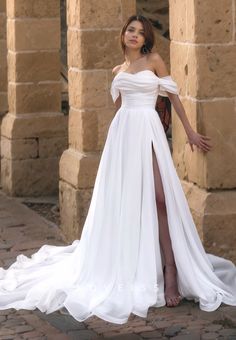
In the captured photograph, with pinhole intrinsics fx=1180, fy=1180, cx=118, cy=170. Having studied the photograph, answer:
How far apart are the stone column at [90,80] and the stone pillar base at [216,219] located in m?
1.76

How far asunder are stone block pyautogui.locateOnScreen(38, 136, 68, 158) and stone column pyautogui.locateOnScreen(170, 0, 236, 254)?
4212 mm

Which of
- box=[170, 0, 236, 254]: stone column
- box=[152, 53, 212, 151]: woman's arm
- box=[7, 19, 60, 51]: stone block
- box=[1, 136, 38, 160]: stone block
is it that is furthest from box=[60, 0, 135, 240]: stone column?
box=[1, 136, 38, 160]: stone block

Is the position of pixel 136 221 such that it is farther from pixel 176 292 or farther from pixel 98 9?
pixel 98 9

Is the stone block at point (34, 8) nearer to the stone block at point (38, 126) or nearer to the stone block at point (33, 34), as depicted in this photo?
Answer: the stone block at point (33, 34)

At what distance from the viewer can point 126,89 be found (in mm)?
7777

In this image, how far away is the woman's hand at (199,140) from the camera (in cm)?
788

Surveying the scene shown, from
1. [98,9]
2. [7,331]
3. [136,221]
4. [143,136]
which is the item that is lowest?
[7,331]

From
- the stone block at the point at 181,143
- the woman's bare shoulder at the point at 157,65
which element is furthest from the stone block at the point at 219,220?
the woman's bare shoulder at the point at 157,65

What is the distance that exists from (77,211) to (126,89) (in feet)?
7.19

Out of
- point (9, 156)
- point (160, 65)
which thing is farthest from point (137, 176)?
point (9, 156)

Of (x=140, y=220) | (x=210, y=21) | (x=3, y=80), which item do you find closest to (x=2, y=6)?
(x=3, y=80)

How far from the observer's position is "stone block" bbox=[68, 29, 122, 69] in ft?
31.7

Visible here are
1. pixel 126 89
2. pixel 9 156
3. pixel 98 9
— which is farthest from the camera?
pixel 9 156

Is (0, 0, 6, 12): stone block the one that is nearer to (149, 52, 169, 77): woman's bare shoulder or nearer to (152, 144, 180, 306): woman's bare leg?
(149, 52, 169, 77): woman's bare shoulder
